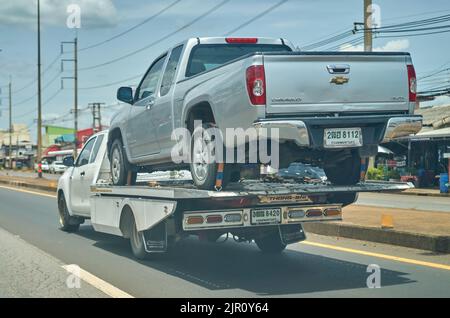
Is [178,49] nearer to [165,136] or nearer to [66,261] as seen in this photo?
[165,136]

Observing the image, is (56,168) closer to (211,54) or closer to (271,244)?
(271,244)

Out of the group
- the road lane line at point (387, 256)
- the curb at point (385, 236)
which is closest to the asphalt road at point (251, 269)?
the road lane line at point (387, 256)

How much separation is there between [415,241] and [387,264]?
143 centimetres

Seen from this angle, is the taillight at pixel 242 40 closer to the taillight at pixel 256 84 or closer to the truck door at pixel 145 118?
the truck door at pixel 145 118

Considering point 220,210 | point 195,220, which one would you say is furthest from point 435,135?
point 195,220

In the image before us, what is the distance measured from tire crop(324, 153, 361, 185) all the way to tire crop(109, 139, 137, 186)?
10.7 ft

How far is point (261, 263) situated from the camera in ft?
28.5

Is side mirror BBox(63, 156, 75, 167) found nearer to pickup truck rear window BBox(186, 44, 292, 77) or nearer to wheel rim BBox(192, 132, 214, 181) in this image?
pickup truck rear window BBox(186, 44, 292, 77)

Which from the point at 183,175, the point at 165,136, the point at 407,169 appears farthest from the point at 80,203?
the point at 407,169

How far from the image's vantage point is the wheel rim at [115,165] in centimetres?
1029

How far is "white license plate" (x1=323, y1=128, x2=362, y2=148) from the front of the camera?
6820 millimetres

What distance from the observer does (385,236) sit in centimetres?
1013

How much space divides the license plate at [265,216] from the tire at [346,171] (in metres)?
1.28

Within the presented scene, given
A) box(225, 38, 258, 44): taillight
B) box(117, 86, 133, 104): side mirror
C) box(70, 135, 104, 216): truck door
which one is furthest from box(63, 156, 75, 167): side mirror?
box(225, 38, 258, 44): taillight
